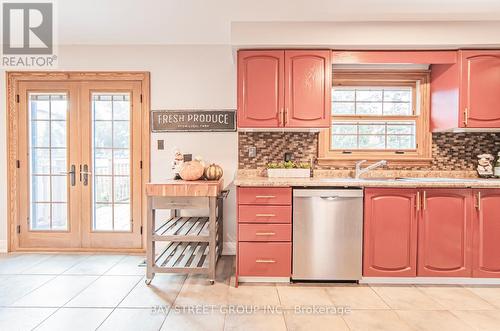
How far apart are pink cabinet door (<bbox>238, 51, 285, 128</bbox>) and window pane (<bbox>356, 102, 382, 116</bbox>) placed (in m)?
0.99

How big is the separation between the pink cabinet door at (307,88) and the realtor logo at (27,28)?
2237 mm

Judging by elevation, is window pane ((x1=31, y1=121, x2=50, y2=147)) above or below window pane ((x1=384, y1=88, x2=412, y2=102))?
below

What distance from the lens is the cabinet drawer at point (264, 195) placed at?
266 cm

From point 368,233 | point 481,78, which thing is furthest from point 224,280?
point 481,78

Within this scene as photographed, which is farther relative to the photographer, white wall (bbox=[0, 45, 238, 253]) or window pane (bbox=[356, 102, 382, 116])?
white wall (bbox=[0, 45, 238, 253])

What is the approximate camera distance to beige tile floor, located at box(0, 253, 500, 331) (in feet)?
6.80

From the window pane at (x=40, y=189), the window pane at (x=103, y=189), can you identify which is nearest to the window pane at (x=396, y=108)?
the window pane at (x=103, y=189)

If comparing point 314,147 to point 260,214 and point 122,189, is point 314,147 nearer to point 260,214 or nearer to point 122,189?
point 260,214

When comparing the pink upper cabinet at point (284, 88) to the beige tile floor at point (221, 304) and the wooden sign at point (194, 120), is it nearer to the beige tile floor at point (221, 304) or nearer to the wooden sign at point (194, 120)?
the wooden sign at point (194, 120)

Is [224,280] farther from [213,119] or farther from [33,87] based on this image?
[33,87]

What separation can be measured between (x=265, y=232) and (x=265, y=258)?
0.75 feet

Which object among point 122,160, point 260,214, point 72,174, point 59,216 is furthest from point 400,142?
point 59,216

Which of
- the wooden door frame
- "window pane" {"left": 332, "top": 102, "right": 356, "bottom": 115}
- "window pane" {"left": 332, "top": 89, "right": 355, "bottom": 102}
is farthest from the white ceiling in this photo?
"window pane" {"left": 332, "top": 102, "right": 356, "bottom": 115}

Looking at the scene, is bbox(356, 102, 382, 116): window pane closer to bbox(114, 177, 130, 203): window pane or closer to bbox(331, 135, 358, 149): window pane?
bbox(331, 135, 358, 149): window pane
